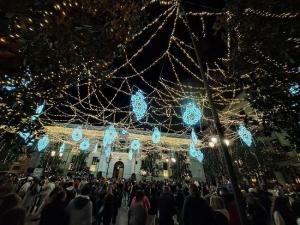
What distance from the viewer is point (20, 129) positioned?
604 centimetres

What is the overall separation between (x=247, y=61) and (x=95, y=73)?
4.89 meters

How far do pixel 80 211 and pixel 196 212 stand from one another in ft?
8.65

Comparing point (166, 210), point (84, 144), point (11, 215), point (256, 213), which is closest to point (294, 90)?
point (256, 213)

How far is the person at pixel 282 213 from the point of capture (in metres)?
4.42

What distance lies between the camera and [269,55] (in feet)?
18.2

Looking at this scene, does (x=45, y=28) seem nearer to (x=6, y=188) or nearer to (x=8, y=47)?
(x=8, y=47)

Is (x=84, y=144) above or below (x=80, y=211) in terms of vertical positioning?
above

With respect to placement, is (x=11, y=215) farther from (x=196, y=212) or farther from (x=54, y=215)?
(x=196, y=212)

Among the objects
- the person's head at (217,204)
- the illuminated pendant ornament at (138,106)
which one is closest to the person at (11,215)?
the person's head at (217,204)

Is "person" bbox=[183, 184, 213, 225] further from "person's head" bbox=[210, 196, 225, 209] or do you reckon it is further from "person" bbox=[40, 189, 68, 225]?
"person" bbox=[40, 189, 68, 225]

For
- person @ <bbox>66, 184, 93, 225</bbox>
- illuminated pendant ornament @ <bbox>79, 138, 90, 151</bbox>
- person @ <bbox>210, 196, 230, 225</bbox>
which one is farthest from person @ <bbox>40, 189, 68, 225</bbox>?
illuminated pendant ornament @ <bbox>79, 138, 90, 151</bbox>

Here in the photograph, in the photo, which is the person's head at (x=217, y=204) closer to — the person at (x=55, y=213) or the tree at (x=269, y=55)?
the tree at (x=269, y=55)

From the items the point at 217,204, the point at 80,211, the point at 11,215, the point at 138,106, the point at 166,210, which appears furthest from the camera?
the point at 138,106

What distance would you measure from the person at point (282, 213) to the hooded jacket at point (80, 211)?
13.6ft
